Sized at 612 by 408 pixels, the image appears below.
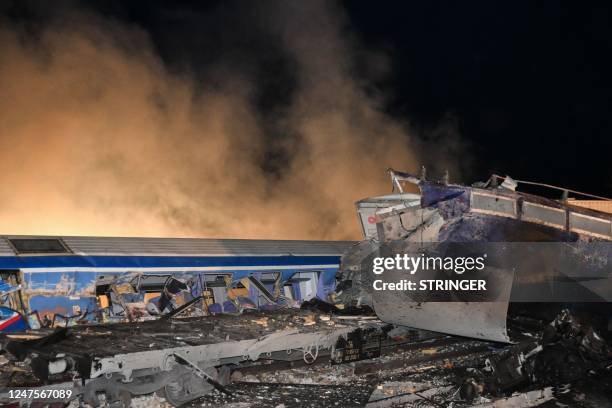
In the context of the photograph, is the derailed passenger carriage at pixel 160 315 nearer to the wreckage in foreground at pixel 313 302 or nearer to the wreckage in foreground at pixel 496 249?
the wreckage in foreground at pixel 313 302

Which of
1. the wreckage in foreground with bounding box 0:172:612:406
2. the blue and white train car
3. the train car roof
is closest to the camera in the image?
the wreckage in foreground with bounding box 0:172:612:406

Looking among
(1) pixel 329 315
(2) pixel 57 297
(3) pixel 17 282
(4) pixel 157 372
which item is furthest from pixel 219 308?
(4) pixel 157 372

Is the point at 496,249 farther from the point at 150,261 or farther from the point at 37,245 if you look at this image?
the point at 37,245

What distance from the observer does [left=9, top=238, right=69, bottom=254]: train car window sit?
22.4 ft

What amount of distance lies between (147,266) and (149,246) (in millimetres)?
480

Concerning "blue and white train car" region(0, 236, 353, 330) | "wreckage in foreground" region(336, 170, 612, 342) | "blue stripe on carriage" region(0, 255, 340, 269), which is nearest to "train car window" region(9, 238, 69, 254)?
"blue and white train car" region(0, 236, 353, 330)

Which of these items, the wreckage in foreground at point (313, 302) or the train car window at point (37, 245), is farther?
the train car window at point (37, 245)

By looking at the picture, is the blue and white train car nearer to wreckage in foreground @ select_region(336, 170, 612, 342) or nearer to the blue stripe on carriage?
the blue stripe on carriage

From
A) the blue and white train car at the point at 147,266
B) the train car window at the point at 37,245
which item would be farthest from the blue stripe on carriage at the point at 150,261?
the train car window at the point at 37,245

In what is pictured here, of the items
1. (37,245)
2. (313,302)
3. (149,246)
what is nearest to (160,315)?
(149,246)

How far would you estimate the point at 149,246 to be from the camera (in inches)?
327

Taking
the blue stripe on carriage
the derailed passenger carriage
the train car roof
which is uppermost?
the train car roof

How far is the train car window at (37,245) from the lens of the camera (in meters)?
6.82

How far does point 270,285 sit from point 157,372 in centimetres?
499
